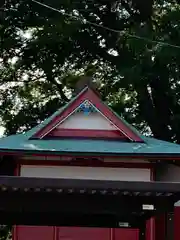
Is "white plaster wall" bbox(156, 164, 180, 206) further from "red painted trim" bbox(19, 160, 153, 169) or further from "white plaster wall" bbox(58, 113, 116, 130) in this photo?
"white plaster wall" bbox(58, 113, 116, 130)

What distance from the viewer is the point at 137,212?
814cm

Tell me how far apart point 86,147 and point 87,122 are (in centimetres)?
102

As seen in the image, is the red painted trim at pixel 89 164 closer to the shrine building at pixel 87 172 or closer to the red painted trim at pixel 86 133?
the shrine building at pixel 87 172

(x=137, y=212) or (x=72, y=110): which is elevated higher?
(x=72, y=110)

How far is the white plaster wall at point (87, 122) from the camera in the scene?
11.9m

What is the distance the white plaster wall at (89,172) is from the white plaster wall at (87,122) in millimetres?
904

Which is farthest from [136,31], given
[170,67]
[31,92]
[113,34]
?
[31,92]

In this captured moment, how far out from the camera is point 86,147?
11.0 metres

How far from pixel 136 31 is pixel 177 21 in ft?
6.09

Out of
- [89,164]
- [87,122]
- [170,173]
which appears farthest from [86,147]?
[170,173]

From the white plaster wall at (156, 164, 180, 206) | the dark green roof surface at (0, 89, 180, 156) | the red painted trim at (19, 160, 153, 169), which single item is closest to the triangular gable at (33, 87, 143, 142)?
the dark green roof surface at (0, 89, 180, 156)

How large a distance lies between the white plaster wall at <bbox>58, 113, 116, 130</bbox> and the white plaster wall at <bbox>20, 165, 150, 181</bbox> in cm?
90

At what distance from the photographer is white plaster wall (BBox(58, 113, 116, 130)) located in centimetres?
1187

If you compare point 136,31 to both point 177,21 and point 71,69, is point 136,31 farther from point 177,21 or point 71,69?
point 71,69
